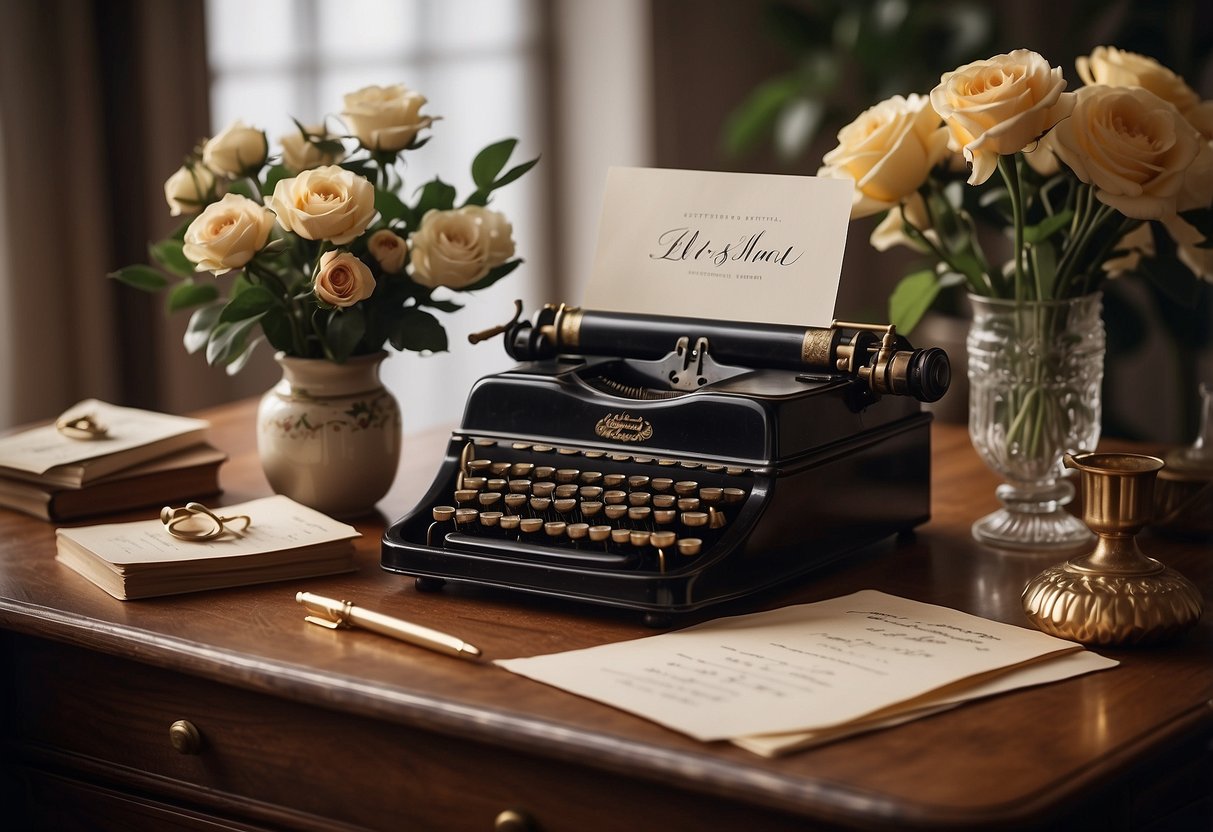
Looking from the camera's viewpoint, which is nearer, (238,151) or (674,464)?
(674,464)

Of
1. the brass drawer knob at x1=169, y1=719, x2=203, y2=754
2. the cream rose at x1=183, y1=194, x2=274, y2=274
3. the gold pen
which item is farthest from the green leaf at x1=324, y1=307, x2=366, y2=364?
the brass drawer knob at x1=169, y1=719, x2=203, y2=754

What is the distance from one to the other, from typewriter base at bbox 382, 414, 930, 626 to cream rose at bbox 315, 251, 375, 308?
0.22m

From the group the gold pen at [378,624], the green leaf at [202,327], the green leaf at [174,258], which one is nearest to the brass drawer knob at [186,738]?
the gold pen at [378,624]

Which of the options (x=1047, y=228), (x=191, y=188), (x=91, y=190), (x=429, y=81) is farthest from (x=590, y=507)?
(x=429, y=81)

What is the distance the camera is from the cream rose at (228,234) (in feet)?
5.07

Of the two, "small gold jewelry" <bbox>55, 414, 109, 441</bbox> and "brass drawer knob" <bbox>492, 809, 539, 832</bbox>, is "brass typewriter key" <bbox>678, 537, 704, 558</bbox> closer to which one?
"brass drawer knob" <bbox>492, 809, 539, 832</bbox>

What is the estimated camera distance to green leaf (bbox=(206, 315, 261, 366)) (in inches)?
65.2

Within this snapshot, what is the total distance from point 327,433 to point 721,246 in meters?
0.50

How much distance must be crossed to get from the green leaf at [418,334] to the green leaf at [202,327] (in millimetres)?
218

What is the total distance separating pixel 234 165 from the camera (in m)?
1.71

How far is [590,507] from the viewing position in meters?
1.37

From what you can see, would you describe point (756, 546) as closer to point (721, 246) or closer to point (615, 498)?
point (615, 498)

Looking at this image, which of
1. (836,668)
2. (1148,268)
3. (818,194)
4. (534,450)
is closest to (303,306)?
(534,450)

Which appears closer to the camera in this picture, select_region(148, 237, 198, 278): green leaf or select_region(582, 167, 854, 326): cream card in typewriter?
select_region(582, 167, 854, 326): cream card in typewriter
